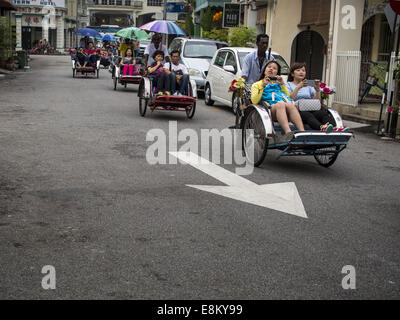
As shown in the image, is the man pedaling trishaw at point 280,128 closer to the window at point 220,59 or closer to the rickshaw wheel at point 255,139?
the rickshaw wheel at point 255,139

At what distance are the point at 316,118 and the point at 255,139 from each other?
2.88ft

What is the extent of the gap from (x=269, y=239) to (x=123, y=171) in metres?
A: 2.92

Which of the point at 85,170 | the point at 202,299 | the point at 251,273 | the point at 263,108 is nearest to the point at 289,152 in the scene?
the point at 263,108

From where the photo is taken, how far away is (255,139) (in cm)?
803

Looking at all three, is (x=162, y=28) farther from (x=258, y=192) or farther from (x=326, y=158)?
(x=258, y=192)

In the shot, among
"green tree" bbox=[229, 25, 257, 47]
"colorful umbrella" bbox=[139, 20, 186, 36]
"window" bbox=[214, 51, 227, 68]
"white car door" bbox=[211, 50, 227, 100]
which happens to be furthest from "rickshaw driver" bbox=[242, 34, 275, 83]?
"green tree" bbox=[229, 25, 257, 47]

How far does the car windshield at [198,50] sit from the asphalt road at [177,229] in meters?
10.8

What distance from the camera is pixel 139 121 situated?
12117 millimetres

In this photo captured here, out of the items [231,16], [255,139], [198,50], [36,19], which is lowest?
[255,139]

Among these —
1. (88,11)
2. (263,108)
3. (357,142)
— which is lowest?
(357,142)

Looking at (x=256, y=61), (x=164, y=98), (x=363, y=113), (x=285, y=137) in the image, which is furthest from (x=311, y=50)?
(x=285, y=137)
